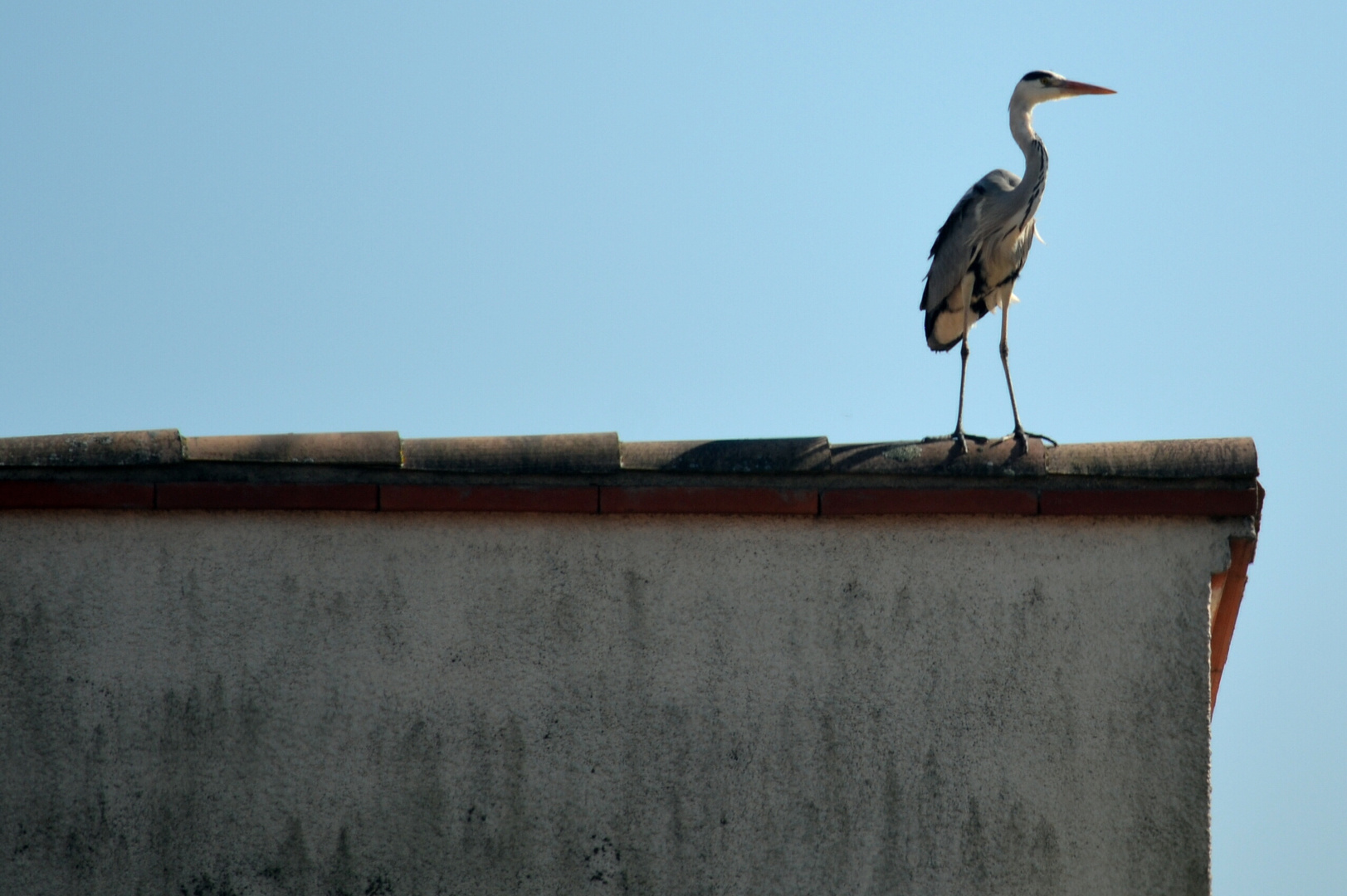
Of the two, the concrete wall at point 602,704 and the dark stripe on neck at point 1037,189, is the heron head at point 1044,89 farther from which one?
the concrete wall at point 602,704

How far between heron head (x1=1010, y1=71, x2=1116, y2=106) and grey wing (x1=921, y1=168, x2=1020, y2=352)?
1.75 feet

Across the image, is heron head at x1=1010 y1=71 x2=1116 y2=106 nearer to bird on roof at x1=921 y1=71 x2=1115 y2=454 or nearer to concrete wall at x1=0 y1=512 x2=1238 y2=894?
bird on roof at x1=921 y1=71 x2=1115 y2=454

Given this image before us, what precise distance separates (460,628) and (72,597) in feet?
4.18

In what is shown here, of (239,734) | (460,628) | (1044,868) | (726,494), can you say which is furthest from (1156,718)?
(239,734)

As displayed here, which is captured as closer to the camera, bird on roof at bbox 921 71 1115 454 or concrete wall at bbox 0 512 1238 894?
concrete wall at bbox 0 512 1238 894

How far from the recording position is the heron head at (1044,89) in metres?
7.38

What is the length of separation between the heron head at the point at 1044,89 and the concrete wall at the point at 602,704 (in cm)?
365

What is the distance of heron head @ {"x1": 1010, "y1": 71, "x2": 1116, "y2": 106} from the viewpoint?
7.38 m

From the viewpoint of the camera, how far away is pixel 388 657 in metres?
4.45

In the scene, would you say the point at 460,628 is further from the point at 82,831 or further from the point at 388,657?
the point at 82,831

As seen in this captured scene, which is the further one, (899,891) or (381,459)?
(381,459)

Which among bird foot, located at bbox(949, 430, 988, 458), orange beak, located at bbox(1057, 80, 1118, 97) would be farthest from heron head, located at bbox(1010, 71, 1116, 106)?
bird foot, located at bbox(949, 430, 988, 458)

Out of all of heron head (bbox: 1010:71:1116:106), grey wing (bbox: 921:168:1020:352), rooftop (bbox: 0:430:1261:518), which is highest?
heron head (bbox: 1010:71:1116:106)

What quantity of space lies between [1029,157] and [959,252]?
607 millimetres
